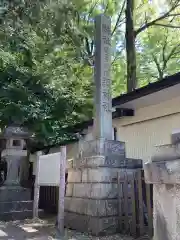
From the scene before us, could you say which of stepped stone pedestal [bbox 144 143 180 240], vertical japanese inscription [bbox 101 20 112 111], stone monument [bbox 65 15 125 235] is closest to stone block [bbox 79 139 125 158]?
stone monument [bbox 65 15 125 235]

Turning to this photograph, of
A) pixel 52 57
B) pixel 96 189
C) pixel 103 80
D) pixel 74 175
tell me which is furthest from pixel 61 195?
pixel 52 57

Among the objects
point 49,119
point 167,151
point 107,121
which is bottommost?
point 167,151

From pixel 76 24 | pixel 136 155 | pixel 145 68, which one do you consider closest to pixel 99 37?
pixel 76 24

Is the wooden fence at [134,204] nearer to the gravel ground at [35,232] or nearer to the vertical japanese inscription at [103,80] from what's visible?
the gravel ground at [35,232]

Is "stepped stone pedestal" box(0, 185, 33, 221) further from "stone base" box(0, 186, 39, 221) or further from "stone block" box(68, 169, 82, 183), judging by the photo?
"stone block" box(68, 169, 82, 183)

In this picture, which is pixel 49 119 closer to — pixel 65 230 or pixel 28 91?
pixel 28 91

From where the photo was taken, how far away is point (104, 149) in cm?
707

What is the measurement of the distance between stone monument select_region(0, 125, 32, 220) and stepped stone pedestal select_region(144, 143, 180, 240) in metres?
8.35

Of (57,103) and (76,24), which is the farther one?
(57,103)

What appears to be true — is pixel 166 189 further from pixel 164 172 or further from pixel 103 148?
pixel 103 148

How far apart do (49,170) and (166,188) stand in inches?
244

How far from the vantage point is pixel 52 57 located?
38.4ft

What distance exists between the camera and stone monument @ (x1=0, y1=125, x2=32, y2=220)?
32.2 feet

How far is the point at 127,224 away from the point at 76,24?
19.1 feet
